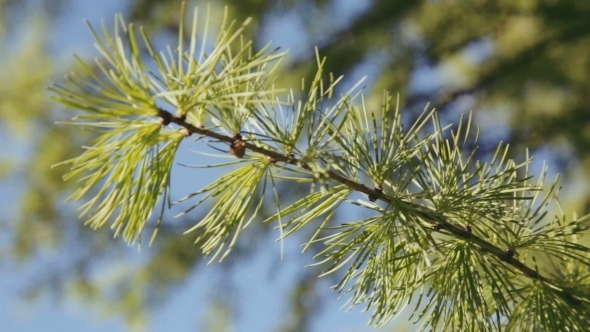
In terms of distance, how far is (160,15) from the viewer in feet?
4.78

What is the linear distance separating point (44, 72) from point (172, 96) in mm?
1680

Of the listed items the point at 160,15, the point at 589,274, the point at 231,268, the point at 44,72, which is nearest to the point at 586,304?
the point at 589,274

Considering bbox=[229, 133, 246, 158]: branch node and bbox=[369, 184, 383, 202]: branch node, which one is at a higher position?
bbox=[369, 184, 383, 202]: branch node

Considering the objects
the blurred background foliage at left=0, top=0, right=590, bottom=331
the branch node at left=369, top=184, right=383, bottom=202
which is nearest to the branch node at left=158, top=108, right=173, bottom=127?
the branch node at left=369, top=184, right=383, bottom=202

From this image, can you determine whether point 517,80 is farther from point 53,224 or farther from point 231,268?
point 53,224

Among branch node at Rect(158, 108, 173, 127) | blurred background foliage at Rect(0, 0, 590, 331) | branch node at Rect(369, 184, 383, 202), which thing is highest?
blurred background foliage at Rect(0, 0, 590, 331)

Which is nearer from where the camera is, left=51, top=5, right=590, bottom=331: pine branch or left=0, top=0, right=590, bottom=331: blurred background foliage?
left=51, top=5, right=590, bottom=331: pine branch

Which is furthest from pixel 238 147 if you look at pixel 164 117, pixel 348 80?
pixel 348 80

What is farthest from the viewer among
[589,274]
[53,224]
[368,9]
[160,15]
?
[53,224]

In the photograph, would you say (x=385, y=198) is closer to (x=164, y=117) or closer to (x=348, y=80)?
(x=164, y=117)

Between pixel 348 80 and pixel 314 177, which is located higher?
pixel 348 80

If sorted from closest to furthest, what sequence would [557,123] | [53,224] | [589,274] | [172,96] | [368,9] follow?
[172,96]
[589,274]
[557,123]
[368,9]
[53,224]

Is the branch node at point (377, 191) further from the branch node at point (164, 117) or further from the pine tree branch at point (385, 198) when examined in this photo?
the branch node at point (164, 117)

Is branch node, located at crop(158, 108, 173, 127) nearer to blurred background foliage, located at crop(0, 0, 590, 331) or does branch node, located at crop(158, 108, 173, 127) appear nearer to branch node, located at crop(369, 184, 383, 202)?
branch node, located at crop(369, 184, 383, 202)
